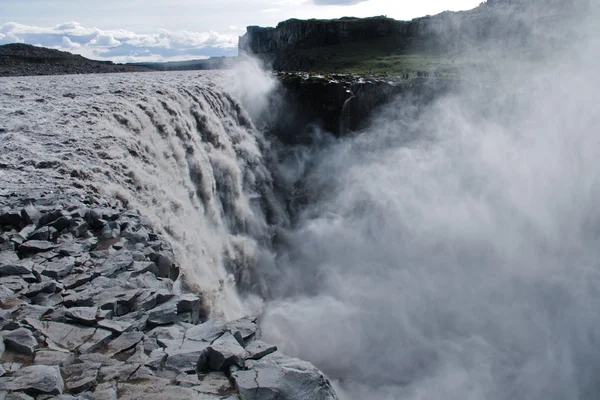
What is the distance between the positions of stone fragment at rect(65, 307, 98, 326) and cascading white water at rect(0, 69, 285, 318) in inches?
166

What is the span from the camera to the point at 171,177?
1523cm

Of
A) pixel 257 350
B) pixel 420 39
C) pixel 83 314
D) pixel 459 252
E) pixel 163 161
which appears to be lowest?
pixel 459 252

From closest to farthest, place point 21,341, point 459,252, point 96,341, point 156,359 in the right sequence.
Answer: point 21,341 → point 156,359 → point 96,341 → point 459,252

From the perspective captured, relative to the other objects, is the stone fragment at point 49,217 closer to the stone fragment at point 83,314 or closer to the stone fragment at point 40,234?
the stone fragment at point 40,234

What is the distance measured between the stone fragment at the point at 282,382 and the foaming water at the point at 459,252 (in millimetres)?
8288

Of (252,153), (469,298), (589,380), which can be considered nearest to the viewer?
(589,380)

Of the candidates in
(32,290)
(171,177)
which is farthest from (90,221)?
(171,177)

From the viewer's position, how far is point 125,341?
5.90m

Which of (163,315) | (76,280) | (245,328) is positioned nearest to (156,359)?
(163,315)

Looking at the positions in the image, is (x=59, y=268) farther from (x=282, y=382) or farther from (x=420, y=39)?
(x=420, y=39)

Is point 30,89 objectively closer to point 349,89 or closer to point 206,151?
point 206,151

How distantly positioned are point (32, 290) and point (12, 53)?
38313mm

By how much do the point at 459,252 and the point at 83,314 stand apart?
1835cm

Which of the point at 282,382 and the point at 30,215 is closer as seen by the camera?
the point at 282,382
